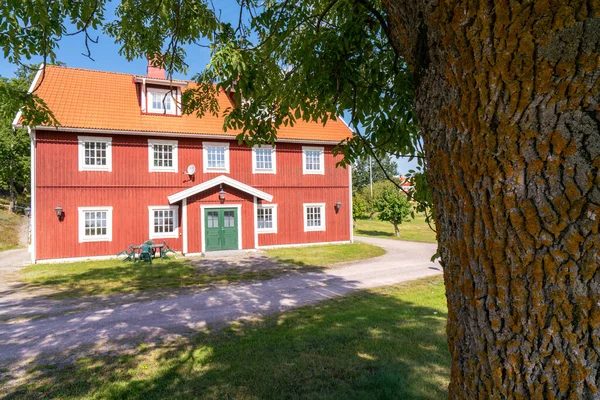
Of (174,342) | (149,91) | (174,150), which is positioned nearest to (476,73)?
(174,342)

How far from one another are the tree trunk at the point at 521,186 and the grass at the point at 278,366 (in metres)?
Answer: 2.66

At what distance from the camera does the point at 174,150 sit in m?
17.2

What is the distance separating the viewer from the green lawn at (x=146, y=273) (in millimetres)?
10266

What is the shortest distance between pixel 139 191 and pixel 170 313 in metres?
10.8

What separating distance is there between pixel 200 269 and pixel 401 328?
29.6 feet

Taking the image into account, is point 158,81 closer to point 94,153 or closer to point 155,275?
point 94,153

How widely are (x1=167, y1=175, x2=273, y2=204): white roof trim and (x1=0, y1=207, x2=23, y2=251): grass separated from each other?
42.2ft

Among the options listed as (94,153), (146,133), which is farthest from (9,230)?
(146,133)

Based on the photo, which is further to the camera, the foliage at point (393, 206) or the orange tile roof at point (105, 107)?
the foliage at point (393, 206)

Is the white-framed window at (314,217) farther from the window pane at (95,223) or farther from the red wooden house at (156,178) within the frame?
the window pane at (95,223)

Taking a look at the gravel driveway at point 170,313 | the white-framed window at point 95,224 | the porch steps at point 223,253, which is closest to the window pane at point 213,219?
the porch steps at point 223,253

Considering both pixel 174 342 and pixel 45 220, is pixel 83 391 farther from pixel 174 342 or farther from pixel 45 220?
pixel 45 220

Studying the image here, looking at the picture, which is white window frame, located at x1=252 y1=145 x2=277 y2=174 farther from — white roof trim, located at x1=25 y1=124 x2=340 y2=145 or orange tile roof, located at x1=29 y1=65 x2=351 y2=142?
orange tile roof, located at x1=29 y1=65 x2=351 y2=142

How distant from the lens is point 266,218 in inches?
749
